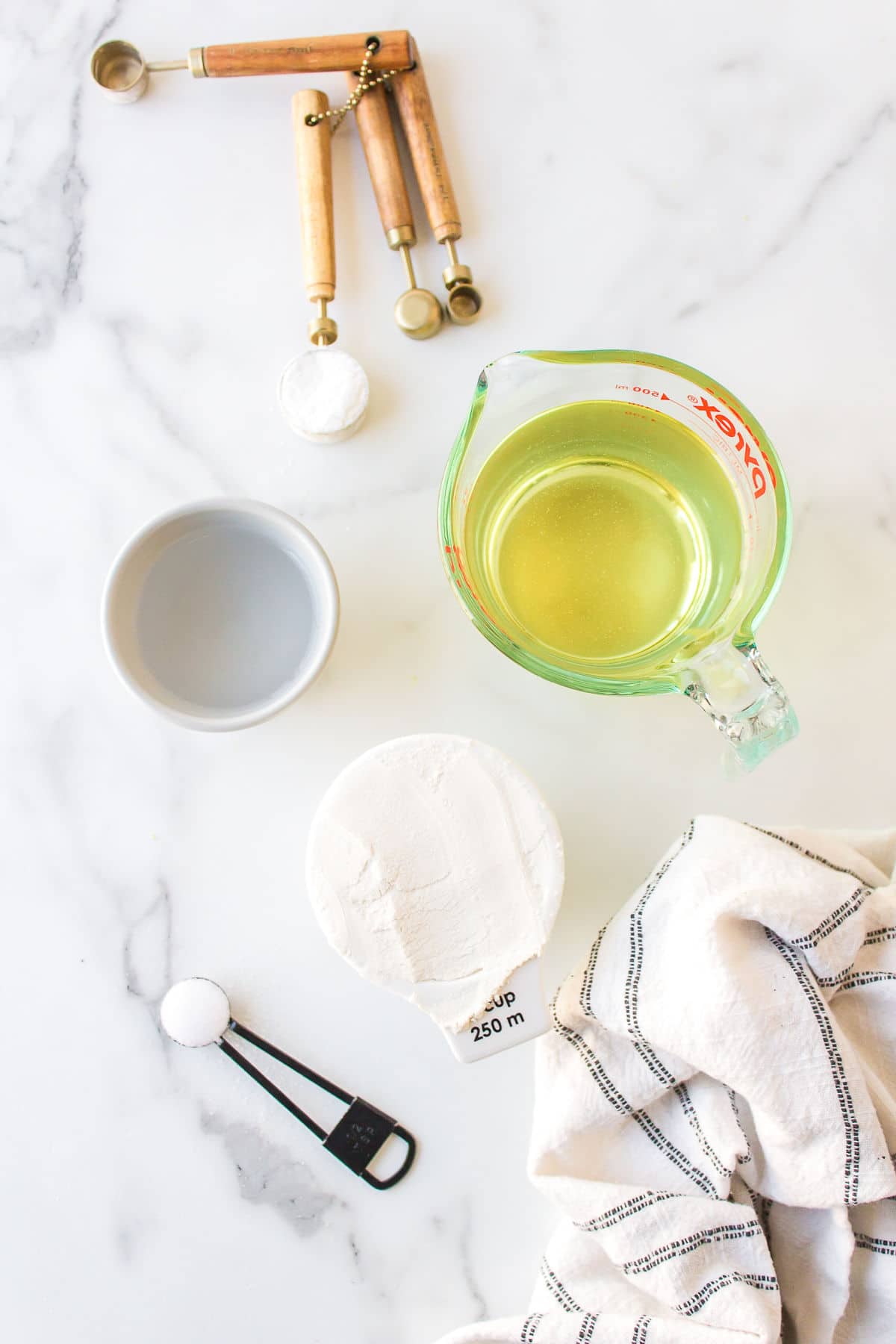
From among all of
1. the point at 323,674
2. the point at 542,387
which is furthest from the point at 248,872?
the point at 542,387

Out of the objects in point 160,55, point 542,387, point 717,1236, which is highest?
point 160,55

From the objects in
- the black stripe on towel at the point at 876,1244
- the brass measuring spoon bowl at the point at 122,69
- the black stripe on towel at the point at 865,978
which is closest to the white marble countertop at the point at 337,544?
Answer: the brass measuring spoon bowl at the point at 122,69

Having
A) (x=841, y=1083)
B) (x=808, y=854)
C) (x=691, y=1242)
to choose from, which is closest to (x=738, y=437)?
(x=808, y=854)

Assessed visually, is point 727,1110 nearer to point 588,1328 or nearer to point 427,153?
point 588,1328

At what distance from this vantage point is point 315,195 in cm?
74

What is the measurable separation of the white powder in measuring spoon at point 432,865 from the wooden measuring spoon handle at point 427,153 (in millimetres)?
363

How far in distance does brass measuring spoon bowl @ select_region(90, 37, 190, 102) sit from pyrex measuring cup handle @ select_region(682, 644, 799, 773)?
1.86 feet

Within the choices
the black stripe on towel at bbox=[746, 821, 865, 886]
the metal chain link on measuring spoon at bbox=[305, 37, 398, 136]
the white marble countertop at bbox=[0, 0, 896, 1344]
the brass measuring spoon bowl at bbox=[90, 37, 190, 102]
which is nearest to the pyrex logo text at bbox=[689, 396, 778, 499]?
the white marble countertop at bbox=[0, 0, 896, 1344]

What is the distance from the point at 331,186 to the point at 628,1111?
0.67 metres

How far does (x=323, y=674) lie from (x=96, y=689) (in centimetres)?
16

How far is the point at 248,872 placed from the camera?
74cm

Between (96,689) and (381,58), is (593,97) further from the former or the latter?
(96,689)

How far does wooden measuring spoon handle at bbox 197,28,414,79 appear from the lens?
29.1 inches

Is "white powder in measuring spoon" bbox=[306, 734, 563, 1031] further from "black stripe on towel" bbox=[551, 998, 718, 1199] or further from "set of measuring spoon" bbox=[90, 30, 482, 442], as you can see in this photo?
"set of measuring spoon" bbox=[90, 30, 482, 442]
